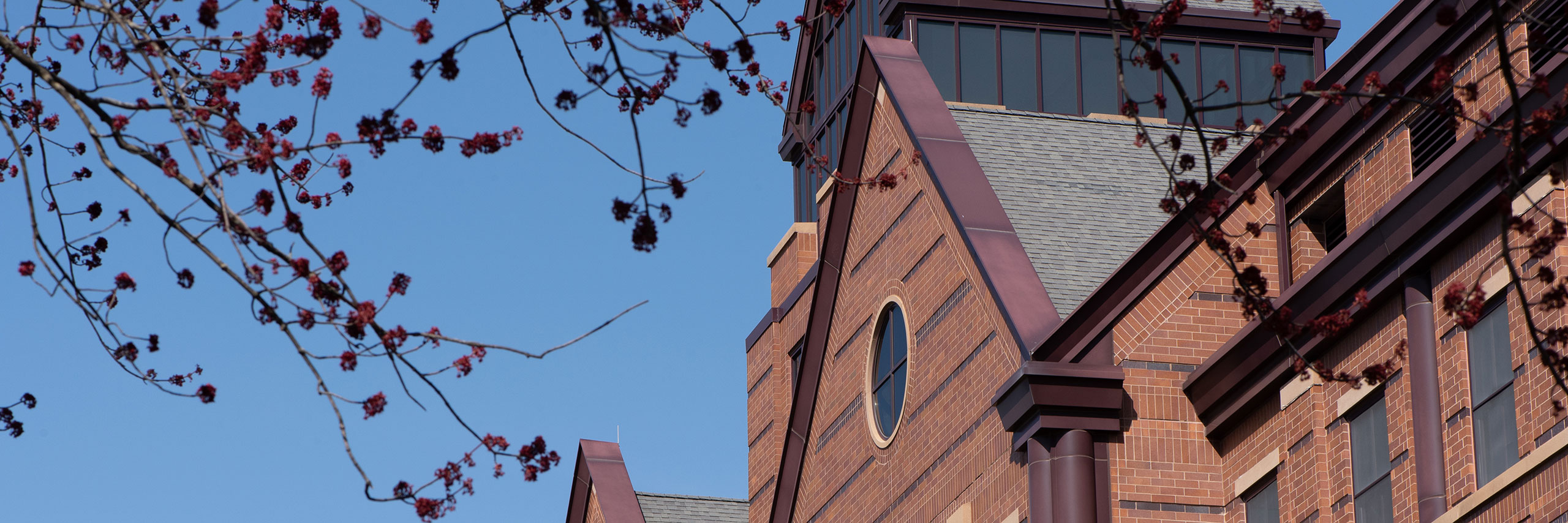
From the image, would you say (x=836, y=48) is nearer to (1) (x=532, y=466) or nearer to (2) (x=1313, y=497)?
(2) (x=1313, y=497)

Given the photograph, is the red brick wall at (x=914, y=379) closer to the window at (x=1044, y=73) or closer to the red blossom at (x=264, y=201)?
the window at (x=1044, y=73)

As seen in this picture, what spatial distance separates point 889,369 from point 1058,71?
11128 millimetres

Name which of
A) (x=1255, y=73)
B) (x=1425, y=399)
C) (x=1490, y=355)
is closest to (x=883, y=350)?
(x=1425, y=399)

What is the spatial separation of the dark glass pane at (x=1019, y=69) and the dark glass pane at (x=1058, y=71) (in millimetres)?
154

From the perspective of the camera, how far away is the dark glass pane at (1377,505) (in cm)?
1498

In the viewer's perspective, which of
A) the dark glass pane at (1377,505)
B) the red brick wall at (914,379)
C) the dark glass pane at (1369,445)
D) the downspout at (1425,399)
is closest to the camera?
the downspout at (1425,399)

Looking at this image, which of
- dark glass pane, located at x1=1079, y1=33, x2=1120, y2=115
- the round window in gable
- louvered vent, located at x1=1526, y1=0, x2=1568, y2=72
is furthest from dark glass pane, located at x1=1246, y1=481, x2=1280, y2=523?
dark glass pane, located at x1=1079, y1=33, x2=1120, y2=115

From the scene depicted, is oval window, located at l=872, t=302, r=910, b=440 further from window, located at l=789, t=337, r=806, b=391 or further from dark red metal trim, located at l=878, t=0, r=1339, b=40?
dark red metal trim, located at l=878, t=0, r=1339, b=40

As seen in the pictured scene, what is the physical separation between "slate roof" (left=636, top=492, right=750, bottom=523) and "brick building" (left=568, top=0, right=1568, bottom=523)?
21.2 ft

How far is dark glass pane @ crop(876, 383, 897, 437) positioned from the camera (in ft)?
72.5

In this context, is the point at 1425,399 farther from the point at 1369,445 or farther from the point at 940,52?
the point at 940,52

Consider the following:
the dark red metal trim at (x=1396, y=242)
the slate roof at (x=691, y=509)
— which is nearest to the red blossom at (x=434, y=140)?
the dark red metal trim at (x=1396, y=242)

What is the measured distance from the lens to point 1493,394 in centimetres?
1375

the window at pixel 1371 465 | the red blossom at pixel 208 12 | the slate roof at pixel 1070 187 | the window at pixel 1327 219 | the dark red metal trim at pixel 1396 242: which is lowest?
the red blossom at pixel 208 12
